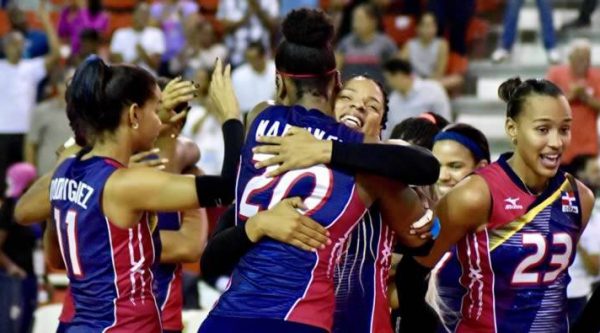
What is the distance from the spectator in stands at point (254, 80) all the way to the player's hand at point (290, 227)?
7.88 meters

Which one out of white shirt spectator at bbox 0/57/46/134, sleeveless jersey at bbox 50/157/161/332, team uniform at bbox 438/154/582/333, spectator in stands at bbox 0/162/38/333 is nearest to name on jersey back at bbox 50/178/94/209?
Answer: sleeveless jersey at bbox 50/157/161/332

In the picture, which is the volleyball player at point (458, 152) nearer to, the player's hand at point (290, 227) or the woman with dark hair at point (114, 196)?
the woman with dark hair at point (114, 196)

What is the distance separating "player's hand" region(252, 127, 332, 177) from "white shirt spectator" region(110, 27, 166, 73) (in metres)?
9.35

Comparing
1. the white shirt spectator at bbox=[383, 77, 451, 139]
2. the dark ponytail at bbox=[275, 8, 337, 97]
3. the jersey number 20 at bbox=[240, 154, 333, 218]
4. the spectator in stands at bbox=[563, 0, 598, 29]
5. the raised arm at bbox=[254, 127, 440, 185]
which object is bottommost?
the white shirt spectator at bbox=[383, 77, 451, 139]

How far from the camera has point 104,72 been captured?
14.2 feet

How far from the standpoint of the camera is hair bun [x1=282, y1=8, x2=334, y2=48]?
417 cm

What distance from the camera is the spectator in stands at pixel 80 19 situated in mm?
14055

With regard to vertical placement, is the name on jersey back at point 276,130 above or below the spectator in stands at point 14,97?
above

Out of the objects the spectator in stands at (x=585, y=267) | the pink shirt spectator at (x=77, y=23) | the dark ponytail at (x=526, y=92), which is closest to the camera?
the dark ponytail at (x=526, y=92)

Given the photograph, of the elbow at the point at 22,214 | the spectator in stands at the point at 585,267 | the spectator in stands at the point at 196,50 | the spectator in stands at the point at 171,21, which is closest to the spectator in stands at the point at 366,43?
the spectator in stands at the point at 196,50

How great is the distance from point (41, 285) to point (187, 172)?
4.53 meters

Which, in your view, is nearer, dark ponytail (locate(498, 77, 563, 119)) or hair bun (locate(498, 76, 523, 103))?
dark ponytail (locate(498, 77, 563, 119))

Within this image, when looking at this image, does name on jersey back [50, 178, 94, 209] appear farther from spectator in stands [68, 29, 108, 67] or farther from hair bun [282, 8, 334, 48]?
spectator in stands [68, 29, 108, 67]

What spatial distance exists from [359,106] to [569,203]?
0.88m
